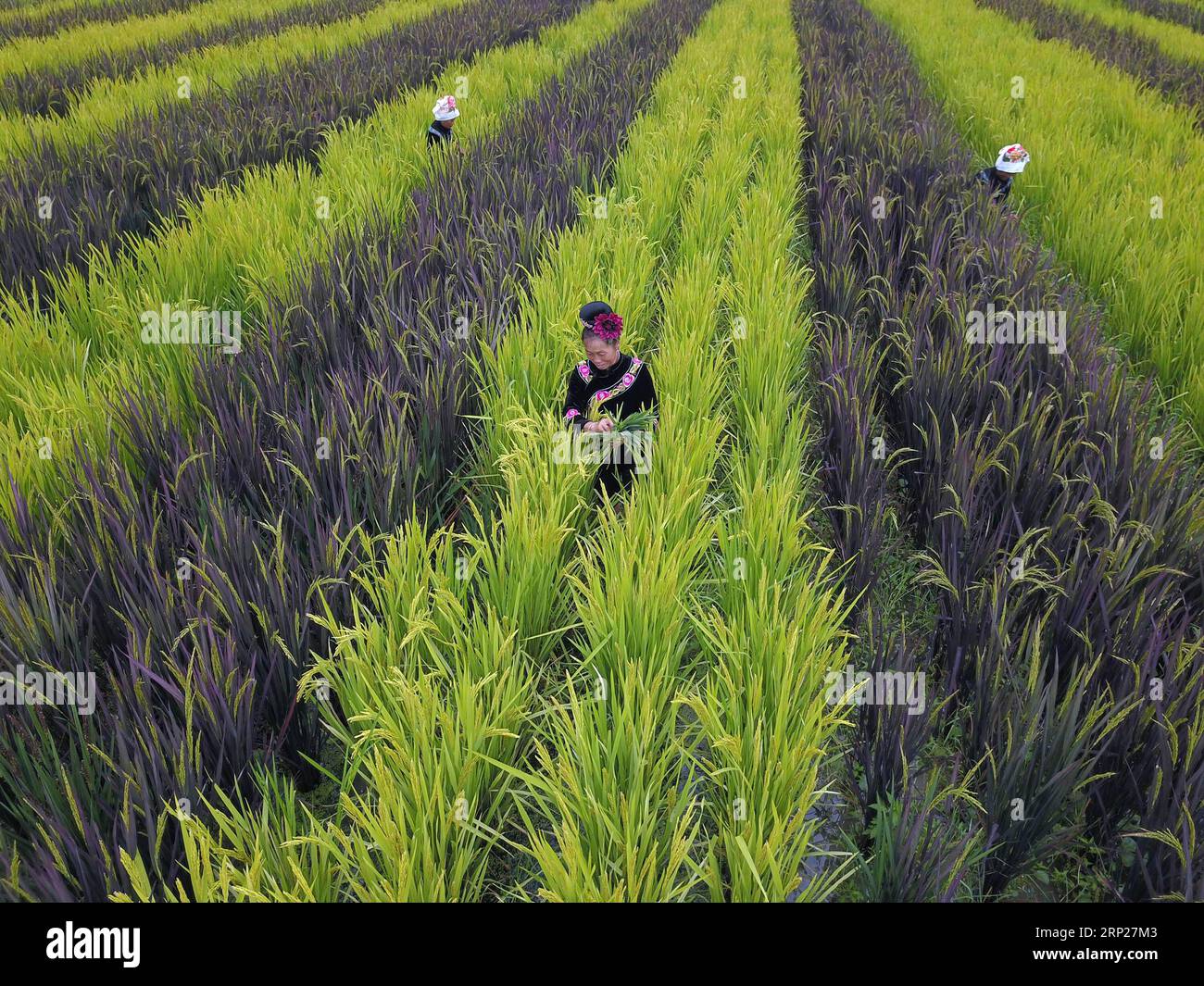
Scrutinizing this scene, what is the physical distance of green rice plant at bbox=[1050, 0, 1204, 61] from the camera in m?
8.24

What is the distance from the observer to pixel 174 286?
273 centimetres

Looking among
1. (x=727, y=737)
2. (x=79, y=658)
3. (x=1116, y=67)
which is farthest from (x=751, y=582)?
(x=1116, y=67)

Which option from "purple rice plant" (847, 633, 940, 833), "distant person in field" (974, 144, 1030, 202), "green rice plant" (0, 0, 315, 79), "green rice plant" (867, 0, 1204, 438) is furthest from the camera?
"green rice plant" (0, 0, 315, 79)

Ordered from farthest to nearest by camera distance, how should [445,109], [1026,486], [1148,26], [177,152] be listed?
1. [1148,26]
2. [445,109]
3. [177,152]
4. [1026,486]

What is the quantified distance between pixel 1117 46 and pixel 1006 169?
669cm

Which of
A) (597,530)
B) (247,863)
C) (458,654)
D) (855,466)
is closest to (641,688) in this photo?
(458,654)

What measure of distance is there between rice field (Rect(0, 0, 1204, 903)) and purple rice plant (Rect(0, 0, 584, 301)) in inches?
1.9

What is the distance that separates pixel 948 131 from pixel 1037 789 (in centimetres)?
553

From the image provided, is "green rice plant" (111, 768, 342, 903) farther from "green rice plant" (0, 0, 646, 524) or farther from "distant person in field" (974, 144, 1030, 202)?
"distant person in field" (974, 144, 1030, 202)

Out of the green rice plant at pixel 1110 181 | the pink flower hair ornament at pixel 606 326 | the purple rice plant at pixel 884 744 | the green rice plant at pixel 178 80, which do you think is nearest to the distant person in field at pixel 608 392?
the pink flower hair ornament at pixel 606 326

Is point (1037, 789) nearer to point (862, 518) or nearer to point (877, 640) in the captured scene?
point (877, 640)

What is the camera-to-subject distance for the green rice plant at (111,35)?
7.11 metres

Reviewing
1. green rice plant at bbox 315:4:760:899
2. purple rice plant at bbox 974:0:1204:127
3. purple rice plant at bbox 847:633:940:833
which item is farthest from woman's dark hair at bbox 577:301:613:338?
purple rice plant at bbox 974:0:1204:127

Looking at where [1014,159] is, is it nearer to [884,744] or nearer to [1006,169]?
[1006,169]
